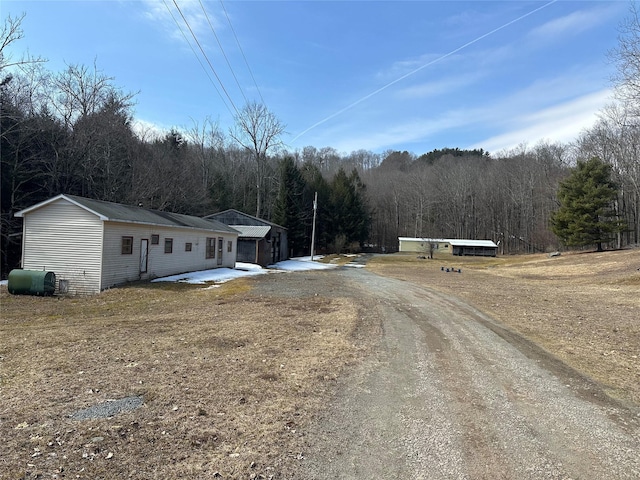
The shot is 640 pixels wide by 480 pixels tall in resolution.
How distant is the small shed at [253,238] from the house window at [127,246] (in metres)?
12.6

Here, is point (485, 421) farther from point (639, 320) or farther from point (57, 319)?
point (57, 319)

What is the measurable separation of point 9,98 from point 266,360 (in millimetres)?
27731

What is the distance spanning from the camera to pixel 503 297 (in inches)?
536

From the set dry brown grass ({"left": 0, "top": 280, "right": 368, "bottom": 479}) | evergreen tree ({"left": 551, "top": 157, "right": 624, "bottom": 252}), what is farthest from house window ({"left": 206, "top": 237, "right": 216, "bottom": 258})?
evergreen tree ({"left": 551, "top": 157, "right": 624, "bottom": 252})

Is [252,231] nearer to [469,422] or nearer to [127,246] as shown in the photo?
[127,246]

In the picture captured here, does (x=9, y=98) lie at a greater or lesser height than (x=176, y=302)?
greater

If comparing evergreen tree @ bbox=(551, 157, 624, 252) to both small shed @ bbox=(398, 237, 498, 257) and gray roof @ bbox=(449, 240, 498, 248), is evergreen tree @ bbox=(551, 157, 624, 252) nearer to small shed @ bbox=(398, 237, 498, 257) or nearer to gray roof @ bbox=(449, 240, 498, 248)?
gray roof @ bbox=(449, 240, 498, 248)

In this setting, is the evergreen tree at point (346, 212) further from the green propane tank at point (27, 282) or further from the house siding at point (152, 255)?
the green propane tank at point (27, 282)

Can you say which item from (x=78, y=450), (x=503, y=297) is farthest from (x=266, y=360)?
(x=503, y=297)

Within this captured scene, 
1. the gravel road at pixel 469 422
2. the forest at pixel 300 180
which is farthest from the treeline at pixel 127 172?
the gravel road at pixel 469 422

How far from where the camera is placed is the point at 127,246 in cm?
1659

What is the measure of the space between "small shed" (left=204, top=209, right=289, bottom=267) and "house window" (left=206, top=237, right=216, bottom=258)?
4.55 metres

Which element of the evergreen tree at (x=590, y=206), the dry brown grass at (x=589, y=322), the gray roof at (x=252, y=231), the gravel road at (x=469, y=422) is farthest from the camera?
the evergreen tree at (x=590, y=206)

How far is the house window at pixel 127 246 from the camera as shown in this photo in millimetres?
16344
